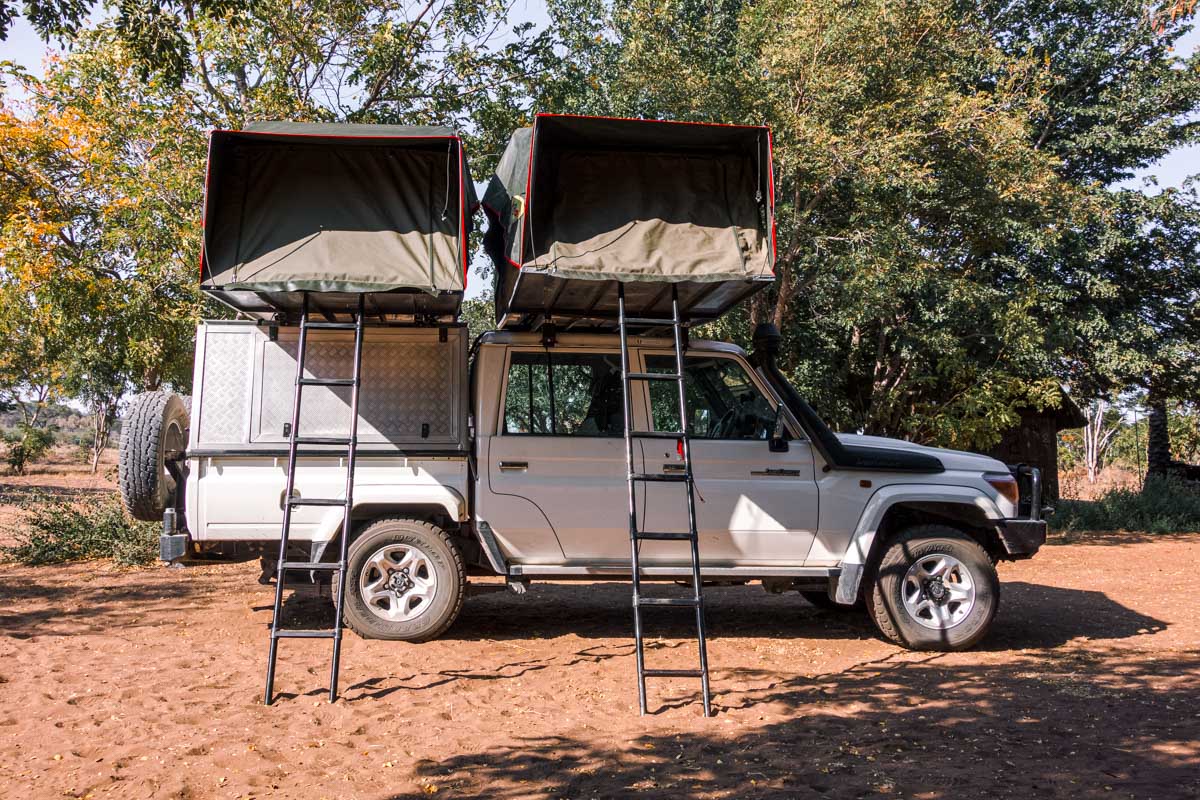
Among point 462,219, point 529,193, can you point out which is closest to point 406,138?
point 462,219

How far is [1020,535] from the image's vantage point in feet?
22.7

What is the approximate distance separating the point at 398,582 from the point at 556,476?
1.25m

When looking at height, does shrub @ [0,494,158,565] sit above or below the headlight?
below

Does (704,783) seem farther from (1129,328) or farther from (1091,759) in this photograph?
(1129,328)

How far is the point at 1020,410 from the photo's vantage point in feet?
63.8

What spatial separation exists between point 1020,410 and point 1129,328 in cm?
242

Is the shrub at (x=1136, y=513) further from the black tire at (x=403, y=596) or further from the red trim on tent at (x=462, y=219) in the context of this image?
the red trim on tent at (x=462, y=219)

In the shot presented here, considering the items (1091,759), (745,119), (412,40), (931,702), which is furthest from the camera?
(745,119)

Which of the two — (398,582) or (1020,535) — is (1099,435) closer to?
(1020,535)

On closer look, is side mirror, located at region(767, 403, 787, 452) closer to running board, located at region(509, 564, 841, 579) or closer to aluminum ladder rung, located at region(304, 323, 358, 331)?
running board, located at region(509, 564, 841, 579)

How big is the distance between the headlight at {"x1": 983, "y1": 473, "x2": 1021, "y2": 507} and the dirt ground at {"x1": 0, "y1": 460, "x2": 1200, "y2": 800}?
3.51 feet

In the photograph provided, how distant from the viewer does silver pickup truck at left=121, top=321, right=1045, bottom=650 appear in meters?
6.49

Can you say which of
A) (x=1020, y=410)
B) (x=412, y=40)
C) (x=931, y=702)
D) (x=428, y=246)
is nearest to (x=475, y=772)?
(x=931, y=702)

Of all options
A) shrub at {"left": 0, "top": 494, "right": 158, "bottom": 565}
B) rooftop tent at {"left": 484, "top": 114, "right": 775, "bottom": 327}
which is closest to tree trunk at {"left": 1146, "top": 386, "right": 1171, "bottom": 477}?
rooftop tent at {"left": 484, "top": 114, "right": 775, "bottom": 327}
